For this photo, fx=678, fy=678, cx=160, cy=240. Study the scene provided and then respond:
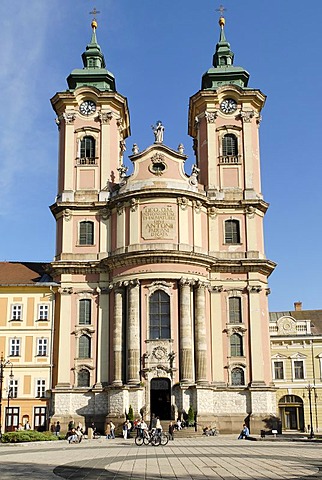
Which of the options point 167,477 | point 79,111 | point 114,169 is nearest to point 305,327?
point 114,169

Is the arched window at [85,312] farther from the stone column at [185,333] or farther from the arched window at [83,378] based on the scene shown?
the stone column at [185,333]

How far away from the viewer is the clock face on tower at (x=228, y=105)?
188ft

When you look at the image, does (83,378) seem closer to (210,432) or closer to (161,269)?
(161,269)

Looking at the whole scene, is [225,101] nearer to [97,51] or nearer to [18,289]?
[97,51]

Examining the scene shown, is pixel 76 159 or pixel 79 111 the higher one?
pixel 79 111

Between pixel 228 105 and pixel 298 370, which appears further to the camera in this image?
pixel 298 370

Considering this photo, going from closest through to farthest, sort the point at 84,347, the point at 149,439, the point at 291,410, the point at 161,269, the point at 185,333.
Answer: the point at 149,439 < the point at 185,333 < the point at 161,269 < the point at 84,347 < the point at 291,410

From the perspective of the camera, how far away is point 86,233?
54250mm

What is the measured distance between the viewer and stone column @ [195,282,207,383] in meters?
48.8

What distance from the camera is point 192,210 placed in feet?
172

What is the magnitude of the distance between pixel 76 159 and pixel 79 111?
4355 mm

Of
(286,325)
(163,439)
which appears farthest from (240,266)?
(163,439)

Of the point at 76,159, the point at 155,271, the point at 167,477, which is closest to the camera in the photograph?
the point at 167,477

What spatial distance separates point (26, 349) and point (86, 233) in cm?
1021
